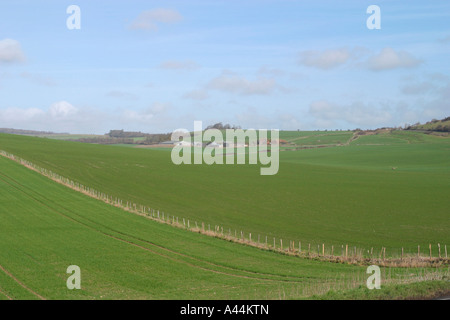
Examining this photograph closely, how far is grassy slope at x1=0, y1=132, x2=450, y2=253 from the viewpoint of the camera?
34812 millimetres

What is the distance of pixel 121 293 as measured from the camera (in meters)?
18.7

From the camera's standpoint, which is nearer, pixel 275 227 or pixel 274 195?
pixel 275 227

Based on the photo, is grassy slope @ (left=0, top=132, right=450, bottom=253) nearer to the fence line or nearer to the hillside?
the fence line

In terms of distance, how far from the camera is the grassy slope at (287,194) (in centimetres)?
3481

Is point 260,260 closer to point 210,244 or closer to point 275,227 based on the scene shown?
point 210,244

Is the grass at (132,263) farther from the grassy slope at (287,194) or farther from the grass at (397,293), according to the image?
the grassy slope at (287,194)

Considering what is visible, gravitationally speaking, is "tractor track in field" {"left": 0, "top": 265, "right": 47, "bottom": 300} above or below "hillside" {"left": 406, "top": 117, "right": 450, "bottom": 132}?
below

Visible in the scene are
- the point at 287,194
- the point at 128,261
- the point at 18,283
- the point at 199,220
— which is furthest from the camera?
the point at 287,194

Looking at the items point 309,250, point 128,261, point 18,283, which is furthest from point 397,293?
point 18,283

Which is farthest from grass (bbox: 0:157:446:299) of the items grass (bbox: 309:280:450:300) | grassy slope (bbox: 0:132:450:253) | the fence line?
grassy slope (bbox: 0:132:450:253)

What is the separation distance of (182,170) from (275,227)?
2826 centimetres

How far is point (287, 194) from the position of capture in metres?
48.8

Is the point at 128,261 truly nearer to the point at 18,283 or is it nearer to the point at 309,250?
the point at 18,283
